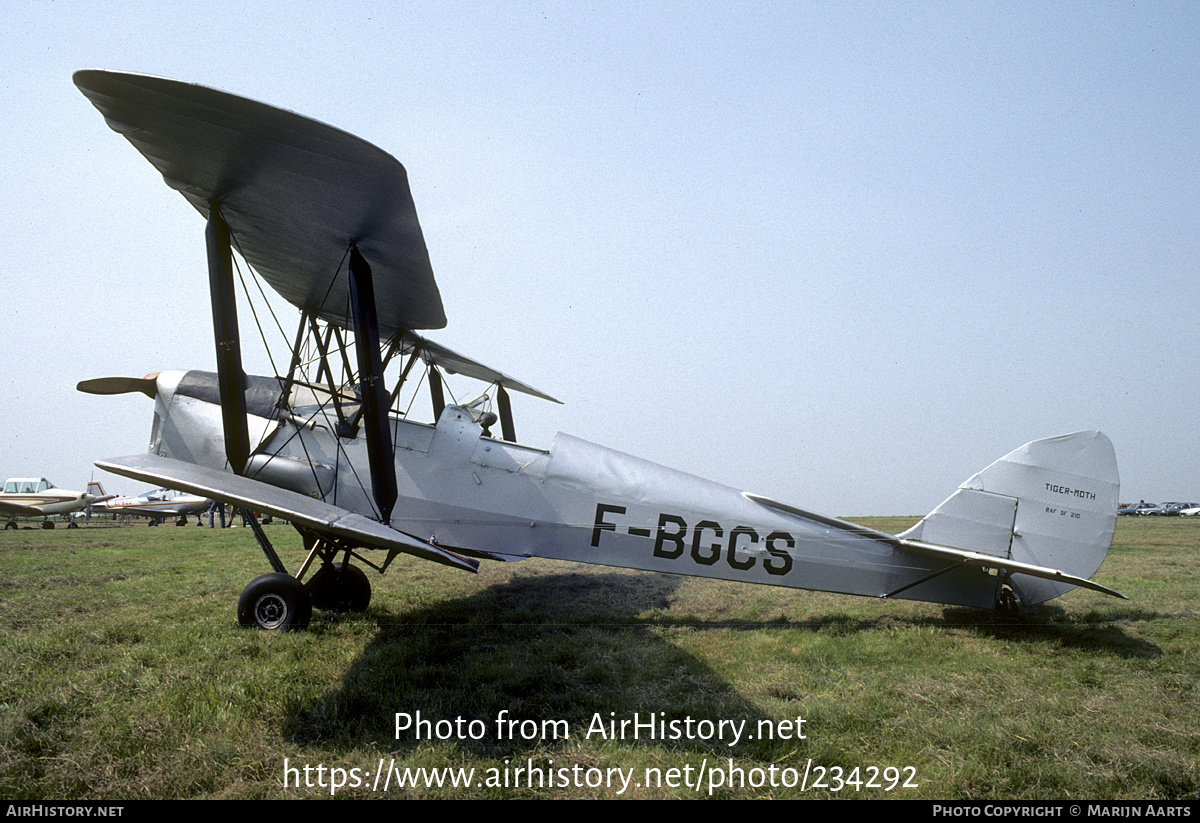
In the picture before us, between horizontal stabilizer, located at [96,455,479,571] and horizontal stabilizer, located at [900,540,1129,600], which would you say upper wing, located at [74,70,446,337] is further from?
horizontal stabilizer, located at [900,540,1129,600]

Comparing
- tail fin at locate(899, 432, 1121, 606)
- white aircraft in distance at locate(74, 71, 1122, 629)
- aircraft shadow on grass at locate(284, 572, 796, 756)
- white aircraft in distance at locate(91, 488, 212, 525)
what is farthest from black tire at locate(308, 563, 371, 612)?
white aircraft in distance at locate(91, 488, 212, 525)

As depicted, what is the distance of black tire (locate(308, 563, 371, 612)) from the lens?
604 cm

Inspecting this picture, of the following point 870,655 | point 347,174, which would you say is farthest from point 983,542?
point 347,174

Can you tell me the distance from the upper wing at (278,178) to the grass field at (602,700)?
10.6 ft

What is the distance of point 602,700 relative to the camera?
358 centimetres

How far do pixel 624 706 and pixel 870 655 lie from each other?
225 cm

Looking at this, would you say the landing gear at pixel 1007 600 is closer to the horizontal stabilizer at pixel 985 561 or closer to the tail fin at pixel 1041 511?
the tail fin at pixel 1041 511

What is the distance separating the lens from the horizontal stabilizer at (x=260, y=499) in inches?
148

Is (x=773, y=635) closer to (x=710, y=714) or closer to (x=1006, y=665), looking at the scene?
(x=1006, y=665)

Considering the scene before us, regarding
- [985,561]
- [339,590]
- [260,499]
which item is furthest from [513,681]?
[985,561]

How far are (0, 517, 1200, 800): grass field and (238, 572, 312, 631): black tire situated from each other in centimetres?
13

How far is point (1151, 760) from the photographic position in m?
2.78

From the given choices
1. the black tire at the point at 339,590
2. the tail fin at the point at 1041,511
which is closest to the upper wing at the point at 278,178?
the black tire at the point at 339,590

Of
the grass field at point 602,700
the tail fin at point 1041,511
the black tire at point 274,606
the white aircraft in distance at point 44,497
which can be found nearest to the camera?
the grass field at point 602,700
